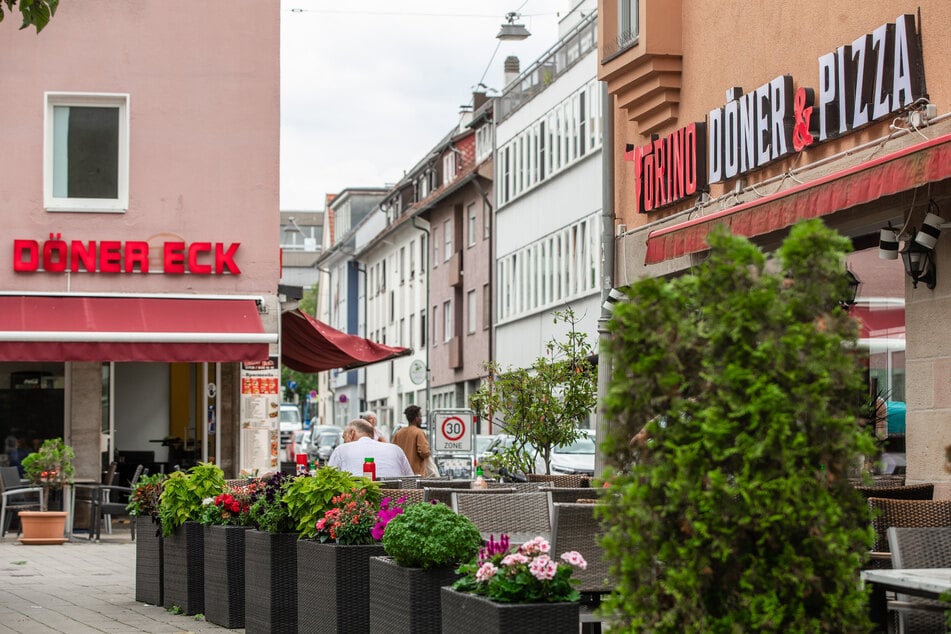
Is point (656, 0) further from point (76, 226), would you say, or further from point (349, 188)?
point (349, 188)

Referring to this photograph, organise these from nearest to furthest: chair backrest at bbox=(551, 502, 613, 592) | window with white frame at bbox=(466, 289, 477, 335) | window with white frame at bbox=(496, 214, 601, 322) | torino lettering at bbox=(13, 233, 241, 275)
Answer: chair backrest at bbox=(551, 502, 613, 592), torino lettering at bbox=(13, 233, 241, 275), window with white frame at bbox=(496, 214, 601, 322), window with white frame at bbox=(466, 289, 477, 335)

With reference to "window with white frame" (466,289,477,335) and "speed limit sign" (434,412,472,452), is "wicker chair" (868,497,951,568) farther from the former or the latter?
"window with white frame" (466,289,477,335)

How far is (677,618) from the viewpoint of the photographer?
480 cm

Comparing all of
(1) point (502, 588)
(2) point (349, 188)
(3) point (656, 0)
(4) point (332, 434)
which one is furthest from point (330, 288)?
(1) point (502, 588)

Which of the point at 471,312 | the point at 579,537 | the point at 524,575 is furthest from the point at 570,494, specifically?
the point at 471,312

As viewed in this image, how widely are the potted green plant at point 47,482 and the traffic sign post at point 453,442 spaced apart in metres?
8.28

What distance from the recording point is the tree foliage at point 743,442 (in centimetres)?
461

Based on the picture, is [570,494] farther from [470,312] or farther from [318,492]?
[470,312]

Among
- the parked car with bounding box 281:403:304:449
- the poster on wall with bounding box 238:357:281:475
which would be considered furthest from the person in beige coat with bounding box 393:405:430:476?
the parked car with bounding box 281:403:304:449

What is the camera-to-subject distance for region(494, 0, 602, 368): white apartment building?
3869 centimetres

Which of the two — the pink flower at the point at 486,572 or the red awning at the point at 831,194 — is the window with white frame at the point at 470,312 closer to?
the red awning at the point at 831,194

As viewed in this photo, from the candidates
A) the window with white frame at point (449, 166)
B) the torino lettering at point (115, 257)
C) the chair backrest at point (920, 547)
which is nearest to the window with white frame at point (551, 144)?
the window with white frame at point (449, 166)

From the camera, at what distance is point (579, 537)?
8047mm

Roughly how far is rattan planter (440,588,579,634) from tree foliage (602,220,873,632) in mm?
1117
